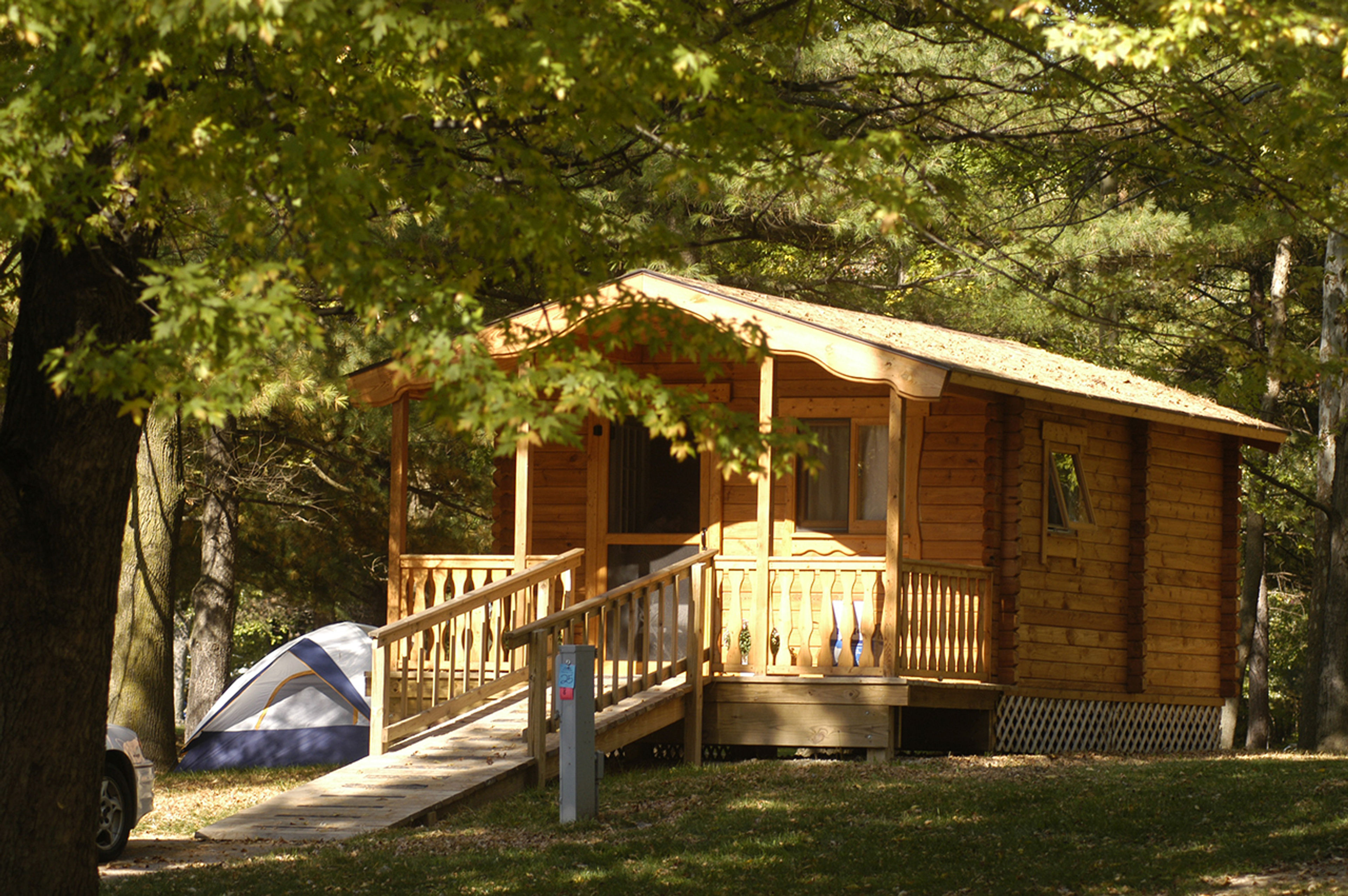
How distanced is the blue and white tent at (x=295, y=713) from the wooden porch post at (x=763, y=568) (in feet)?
17.6

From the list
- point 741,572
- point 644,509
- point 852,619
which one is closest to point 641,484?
point 644,509

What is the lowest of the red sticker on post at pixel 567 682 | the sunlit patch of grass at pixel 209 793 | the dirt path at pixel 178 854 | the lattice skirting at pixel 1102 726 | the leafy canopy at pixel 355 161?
the sunlit patch of grass at pixel 209 793

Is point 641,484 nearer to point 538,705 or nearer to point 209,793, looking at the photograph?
point 538,705

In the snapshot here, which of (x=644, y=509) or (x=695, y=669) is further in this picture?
(x=644, y=509)

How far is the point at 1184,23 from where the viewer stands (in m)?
6.13

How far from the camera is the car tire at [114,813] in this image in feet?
29.1

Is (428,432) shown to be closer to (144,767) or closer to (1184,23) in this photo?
(144,767)

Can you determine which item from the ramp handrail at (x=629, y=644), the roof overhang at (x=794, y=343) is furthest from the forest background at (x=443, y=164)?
the ramp handrail at (x=629, y=644)

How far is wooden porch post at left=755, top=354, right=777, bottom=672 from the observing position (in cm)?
1196

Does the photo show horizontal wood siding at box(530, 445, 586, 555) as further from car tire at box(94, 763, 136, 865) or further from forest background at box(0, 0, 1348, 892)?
car tire at box(94, 763, 136, 865)

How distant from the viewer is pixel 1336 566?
49.6ft

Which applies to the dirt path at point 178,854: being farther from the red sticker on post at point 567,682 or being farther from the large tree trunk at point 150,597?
the large tree trunk at point 150,597

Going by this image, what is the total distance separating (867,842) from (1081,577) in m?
6.91

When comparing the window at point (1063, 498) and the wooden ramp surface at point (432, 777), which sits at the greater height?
the window at point (1063, 498)
